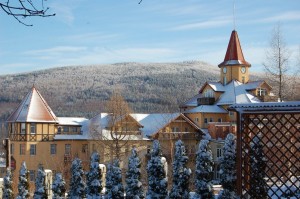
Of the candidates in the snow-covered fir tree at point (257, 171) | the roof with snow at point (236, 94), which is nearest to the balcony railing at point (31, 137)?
the roof with snow at point (236, 94)

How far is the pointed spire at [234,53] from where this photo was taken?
3959 cm

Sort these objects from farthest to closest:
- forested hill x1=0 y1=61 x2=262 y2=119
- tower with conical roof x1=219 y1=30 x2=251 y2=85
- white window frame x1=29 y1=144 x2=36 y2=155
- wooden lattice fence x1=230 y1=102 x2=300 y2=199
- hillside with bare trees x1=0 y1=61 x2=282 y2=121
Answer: forested hill x1=0 y1=61 x2=262 y2=119, hillside with bare trees x1=0 y1=61 x2=282 y2=121, tower with conical roof x1=219 y1=30 x2=251 y2=85, white window frame x1=29 y1=144 x2=36 y2=155, wooden lattice fence x1=230 y1=102 x2=300 y2=199

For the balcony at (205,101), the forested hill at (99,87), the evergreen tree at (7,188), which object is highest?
the forested hill at (99,87)

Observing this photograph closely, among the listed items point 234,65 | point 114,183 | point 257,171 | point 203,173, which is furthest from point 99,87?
point 257,171

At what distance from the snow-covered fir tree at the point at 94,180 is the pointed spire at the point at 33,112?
66.8 feet

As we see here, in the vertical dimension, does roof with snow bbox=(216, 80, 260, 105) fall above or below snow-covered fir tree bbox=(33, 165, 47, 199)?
above

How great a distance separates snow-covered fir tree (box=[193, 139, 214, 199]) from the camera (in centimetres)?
1287

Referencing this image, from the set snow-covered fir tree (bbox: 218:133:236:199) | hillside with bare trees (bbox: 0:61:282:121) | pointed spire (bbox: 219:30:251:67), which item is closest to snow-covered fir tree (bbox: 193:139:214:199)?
snow-covered fir tree (bbox: 218:133:236:199)

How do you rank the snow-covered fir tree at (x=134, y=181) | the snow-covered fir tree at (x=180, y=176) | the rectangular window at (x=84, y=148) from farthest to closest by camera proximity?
the rectangular window at (x=84, y=148)
the snow-covered fir tree at (x=134, y=181)
the snow-covered fir tree at (x=180, y=176)

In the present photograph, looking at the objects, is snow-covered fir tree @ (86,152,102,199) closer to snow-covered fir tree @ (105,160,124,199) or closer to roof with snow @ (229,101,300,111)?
snow-covered fir tree @ (105,160,124,199)

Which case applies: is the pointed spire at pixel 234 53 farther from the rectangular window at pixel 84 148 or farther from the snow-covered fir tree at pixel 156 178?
the snow-covered fir tree at pixel 156 178

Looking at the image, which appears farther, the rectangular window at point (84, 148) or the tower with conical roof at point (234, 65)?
the tower with conical roof at point (234, 65)

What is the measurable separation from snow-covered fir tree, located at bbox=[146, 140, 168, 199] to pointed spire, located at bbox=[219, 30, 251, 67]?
87.5ft

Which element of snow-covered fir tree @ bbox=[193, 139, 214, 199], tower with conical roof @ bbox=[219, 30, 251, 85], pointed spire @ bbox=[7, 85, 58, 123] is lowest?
snow-covered fir tree @ bbox=[193, 139, 214, 199]
